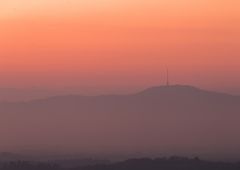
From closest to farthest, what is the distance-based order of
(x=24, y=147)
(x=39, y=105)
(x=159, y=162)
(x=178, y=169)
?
(x=178, y=169) < (x=159, y=162) < (x=24, y=147) < (x=39, y=105)

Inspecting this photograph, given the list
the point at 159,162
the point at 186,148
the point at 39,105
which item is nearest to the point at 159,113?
the point at 39,105

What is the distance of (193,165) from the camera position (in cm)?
7412

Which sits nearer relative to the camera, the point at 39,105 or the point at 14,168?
the point at 14,168

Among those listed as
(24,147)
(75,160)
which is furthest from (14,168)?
(24,147)

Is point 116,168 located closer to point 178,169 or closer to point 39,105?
point 178,169

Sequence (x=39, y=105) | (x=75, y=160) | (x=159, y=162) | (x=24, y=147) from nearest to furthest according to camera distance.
Result: 1. (x=159, y=162)
2. (x=75, y=160)
3. (x=24, y=147)
4. (x=39, y=105)

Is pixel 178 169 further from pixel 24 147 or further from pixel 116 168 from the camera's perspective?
pixel 24 147

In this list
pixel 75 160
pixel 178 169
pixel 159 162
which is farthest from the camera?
pixel 75 160

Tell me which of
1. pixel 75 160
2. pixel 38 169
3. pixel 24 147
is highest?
pixel 24 147

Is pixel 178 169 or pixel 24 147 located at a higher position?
pixel 24 147

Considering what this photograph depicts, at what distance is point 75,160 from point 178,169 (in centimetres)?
2483

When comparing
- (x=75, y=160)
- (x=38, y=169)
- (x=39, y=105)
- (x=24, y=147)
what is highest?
(x=39, y=105)

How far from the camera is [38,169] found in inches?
2837

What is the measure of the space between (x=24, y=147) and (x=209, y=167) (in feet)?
175
